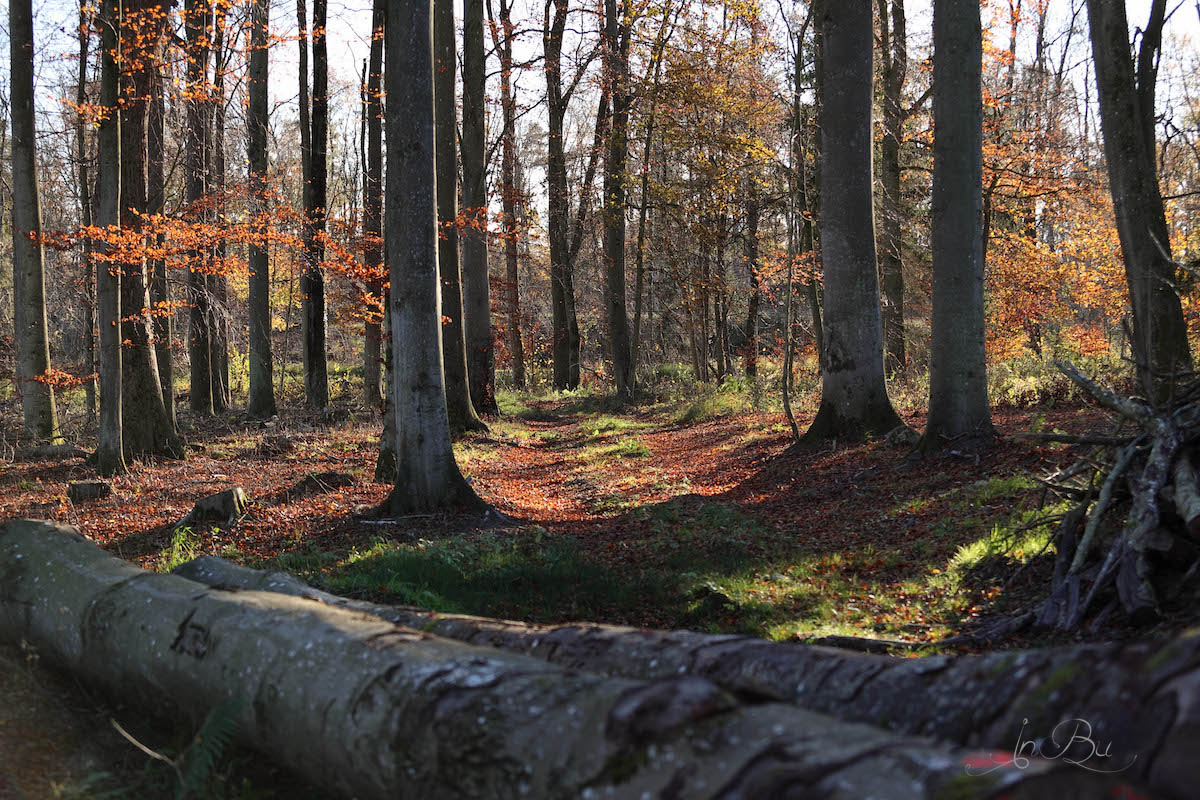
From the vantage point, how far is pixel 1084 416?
388 inches

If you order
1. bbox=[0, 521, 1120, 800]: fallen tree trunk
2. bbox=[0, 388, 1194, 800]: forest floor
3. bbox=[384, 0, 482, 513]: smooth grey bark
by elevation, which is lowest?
bbox=[0, 388, 1194, 800]: forest floor

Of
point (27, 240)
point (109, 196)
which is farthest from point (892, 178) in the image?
point (27, 240)

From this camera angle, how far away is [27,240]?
14.1m

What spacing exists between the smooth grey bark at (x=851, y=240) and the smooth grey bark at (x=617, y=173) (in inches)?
403

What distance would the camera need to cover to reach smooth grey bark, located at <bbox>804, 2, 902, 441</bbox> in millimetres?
11180

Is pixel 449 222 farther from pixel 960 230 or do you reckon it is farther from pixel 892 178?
pixel 892 178

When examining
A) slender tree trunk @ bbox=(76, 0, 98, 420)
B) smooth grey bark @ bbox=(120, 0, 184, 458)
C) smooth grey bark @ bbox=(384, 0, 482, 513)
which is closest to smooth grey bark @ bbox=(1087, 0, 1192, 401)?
smooth grey bark @ bbox=(384, 0, 482, 513)

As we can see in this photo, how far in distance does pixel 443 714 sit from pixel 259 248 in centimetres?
1593

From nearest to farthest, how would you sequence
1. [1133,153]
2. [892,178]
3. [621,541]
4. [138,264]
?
[621,541], [1133,153], [138,264], [892,178]

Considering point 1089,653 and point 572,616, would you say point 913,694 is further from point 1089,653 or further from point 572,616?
point 572,616

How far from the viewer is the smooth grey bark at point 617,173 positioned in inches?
815

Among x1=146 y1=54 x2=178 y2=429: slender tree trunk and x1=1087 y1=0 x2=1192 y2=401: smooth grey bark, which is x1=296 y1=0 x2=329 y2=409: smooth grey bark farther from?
x1=1087 y1=0 x2=1192 y2=401: smooth grey bark

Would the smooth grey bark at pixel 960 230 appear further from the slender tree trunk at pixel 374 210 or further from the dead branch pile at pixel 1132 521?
the slender tree trunk at pixel 374 210

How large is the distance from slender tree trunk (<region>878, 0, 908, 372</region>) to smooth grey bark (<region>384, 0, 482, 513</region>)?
14.5 meters
